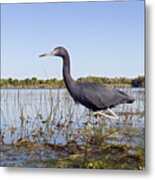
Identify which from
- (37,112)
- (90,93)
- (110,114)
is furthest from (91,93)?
(37,112)

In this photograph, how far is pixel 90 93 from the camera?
249cm

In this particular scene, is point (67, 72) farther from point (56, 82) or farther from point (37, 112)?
point (37, 112)

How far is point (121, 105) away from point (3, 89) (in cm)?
54

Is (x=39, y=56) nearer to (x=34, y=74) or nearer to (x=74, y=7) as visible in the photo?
(x=34, y=74)

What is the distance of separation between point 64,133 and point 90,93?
0.70 feet

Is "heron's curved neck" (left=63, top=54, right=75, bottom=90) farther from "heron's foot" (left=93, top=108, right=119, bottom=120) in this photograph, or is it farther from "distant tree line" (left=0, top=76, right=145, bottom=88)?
"heron's foot" (left=93, top=108, right=119, bottom=120)

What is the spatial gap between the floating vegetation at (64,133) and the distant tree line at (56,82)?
0.02 m

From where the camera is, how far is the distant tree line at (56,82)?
243 centimetres

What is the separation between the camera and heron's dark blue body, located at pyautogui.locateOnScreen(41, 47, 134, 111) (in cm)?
247

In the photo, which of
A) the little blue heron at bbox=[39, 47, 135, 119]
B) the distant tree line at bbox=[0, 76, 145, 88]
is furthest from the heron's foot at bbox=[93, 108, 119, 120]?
the distant tree line at bbox=[0, 76, 145, 88]

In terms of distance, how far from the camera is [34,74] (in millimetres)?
2510

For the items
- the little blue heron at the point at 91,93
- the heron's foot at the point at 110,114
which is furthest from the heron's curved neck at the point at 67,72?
the heron's foot at the point at 110,114

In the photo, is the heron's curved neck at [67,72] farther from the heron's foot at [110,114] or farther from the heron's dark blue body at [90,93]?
the heron's foot at [110,114]

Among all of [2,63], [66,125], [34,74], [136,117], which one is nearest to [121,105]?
[136,117]
